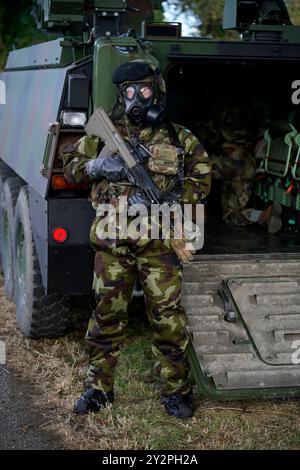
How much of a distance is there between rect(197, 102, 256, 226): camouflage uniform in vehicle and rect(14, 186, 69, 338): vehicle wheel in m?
1.85

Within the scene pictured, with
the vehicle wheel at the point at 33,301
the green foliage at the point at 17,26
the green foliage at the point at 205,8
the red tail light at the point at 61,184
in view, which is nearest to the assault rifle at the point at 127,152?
the red tail light at the point at 61,184

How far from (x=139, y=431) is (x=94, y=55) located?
6.45ft

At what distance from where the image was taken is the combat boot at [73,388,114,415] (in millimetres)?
4082

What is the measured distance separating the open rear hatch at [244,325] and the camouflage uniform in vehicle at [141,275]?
0.17m

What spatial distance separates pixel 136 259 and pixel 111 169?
0.49 m

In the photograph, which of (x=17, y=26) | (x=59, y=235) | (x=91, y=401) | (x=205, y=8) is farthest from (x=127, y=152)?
(x=17, y=26)

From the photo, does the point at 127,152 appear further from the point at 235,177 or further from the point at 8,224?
the point at 235,177

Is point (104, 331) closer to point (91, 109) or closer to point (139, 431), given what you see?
point (139, 431)

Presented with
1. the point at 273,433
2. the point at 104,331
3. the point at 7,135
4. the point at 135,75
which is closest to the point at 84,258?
the point at 104,331

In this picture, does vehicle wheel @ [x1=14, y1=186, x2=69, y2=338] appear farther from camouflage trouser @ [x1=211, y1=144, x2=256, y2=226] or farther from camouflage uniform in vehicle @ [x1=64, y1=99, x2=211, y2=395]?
camouflage trouser @ [x1=211, y1=144, x2=256, y2=226]

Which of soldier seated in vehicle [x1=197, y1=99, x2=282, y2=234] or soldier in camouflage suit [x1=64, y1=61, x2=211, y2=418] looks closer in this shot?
soldier in camouflage suit [x1=64, y1=61, x2=211, y2=418]

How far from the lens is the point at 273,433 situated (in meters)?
3.86

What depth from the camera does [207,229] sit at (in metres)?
5.96

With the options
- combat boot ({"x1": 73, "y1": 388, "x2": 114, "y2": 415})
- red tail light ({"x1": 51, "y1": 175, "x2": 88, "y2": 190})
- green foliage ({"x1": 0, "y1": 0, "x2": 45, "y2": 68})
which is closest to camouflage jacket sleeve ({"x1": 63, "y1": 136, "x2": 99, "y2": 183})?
red tail light ({"x1": 51, "y1": 175, "x2": 88, "y2": 190})
